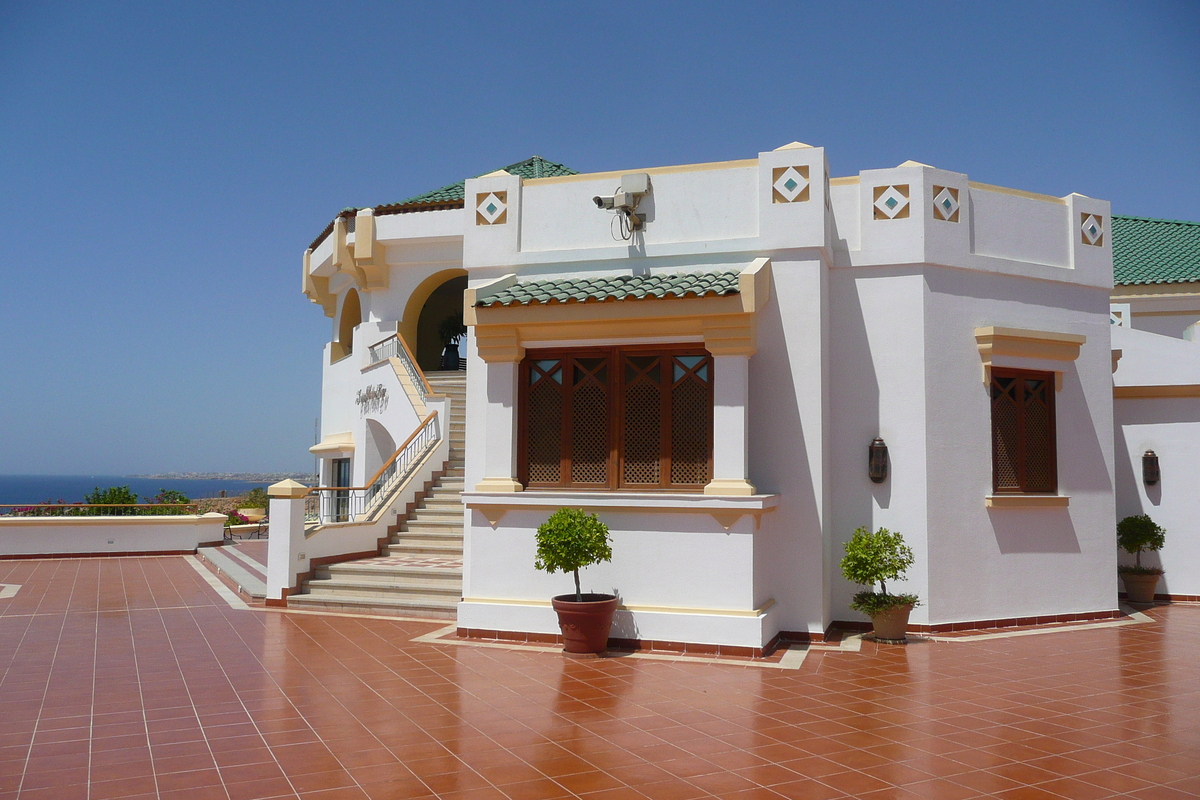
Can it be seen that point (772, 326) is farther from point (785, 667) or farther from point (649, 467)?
point (785, 667)

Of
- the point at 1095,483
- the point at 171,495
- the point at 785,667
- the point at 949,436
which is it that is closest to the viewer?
the point at 785,667

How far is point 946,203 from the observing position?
10.7 metres

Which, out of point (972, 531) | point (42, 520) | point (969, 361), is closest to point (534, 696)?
point (972, 531)

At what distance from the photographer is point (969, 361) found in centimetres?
1078

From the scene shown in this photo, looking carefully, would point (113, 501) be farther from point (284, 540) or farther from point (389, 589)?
point (389, 589)

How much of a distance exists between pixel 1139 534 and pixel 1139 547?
20cm

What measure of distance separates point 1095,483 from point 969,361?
2610mm

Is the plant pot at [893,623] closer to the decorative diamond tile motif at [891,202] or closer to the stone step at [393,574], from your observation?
the decorative diamond tile motif at [891,202]

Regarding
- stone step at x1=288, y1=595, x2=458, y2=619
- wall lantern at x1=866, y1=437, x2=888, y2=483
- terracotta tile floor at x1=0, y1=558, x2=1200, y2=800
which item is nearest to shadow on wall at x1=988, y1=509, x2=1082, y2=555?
terracotta tile floor at x1=0, y1=558, x2=1200, y2=800

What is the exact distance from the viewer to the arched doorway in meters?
26.8

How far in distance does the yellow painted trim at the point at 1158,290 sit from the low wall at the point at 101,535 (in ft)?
71.9

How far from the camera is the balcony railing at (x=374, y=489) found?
14906 millimetres

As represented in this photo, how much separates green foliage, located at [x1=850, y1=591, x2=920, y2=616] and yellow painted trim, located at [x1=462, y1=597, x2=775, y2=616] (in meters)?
1.05

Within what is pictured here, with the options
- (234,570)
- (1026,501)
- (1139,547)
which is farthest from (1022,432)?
(234,570)
